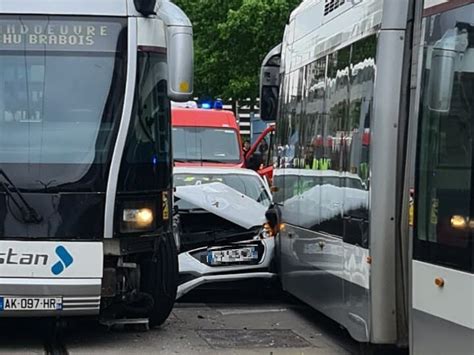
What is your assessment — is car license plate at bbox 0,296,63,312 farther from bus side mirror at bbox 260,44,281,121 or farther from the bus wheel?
bus side mirror at bbox 260,44,281,121

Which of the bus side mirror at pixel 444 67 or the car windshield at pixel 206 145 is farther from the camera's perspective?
the car windshield at pixel 206 145

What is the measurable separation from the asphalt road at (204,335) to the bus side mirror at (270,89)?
2.22 metres

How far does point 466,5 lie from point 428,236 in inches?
55.6

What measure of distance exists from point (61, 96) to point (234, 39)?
67.3 ft

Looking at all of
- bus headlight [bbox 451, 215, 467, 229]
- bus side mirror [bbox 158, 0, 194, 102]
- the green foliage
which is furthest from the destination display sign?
the green foliage

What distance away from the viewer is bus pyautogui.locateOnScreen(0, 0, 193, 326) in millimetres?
8109

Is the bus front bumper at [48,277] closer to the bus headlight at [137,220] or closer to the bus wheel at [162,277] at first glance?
the bus headlight at [137,220]

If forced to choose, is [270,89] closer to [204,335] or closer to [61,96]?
[204,335]

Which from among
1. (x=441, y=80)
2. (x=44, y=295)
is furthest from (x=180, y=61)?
(x=441, y=80)

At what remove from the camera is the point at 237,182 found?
524 inches

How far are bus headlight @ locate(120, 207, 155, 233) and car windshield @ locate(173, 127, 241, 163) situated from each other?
32.1 feet

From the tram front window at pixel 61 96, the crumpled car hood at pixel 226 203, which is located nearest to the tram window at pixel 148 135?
the tram front window at pixel 61 96

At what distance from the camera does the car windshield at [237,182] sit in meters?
13.0

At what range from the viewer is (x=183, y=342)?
9.02 metres
